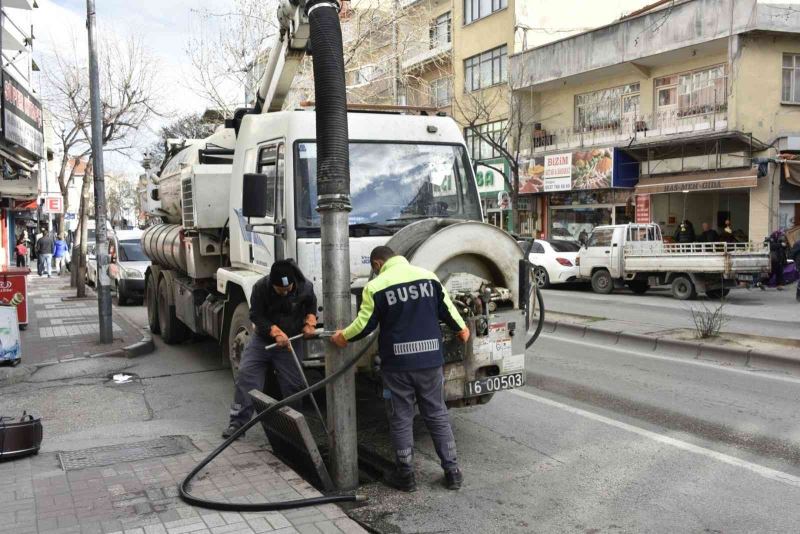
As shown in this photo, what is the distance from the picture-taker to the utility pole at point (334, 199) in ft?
15.6

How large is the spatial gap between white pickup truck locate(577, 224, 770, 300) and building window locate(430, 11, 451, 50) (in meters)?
17.9

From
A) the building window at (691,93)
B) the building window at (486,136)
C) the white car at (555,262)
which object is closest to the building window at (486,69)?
the building window at (486,136)

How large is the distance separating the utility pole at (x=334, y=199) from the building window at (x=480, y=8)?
1089 inches

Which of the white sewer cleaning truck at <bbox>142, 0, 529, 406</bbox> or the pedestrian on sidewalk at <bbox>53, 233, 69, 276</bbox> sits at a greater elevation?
the white sewer cleaning truck at <bbox>142, 0, 529, 406</bbox>

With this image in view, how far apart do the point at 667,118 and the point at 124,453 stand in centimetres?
2263

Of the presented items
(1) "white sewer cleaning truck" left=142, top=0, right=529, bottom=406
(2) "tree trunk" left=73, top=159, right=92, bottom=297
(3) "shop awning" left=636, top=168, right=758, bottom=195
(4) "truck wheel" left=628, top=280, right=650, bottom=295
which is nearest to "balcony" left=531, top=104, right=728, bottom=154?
(3) "shop awning" left=636, top=168, right=758, bottom=195

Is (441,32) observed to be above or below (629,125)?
above

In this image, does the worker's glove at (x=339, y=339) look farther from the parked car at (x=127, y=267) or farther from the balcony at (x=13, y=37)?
the balcony at (x=13, y=37)

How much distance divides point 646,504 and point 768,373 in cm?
510

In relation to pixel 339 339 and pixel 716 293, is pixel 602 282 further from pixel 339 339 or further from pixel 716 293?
pixel 339 339

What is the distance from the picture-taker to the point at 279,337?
A: 228 inches

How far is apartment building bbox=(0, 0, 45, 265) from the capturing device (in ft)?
45.6

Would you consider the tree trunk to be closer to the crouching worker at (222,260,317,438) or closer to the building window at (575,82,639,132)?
the crouching worker at (222,260,317,438)

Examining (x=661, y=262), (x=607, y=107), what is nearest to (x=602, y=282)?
(x=661, y=262)
